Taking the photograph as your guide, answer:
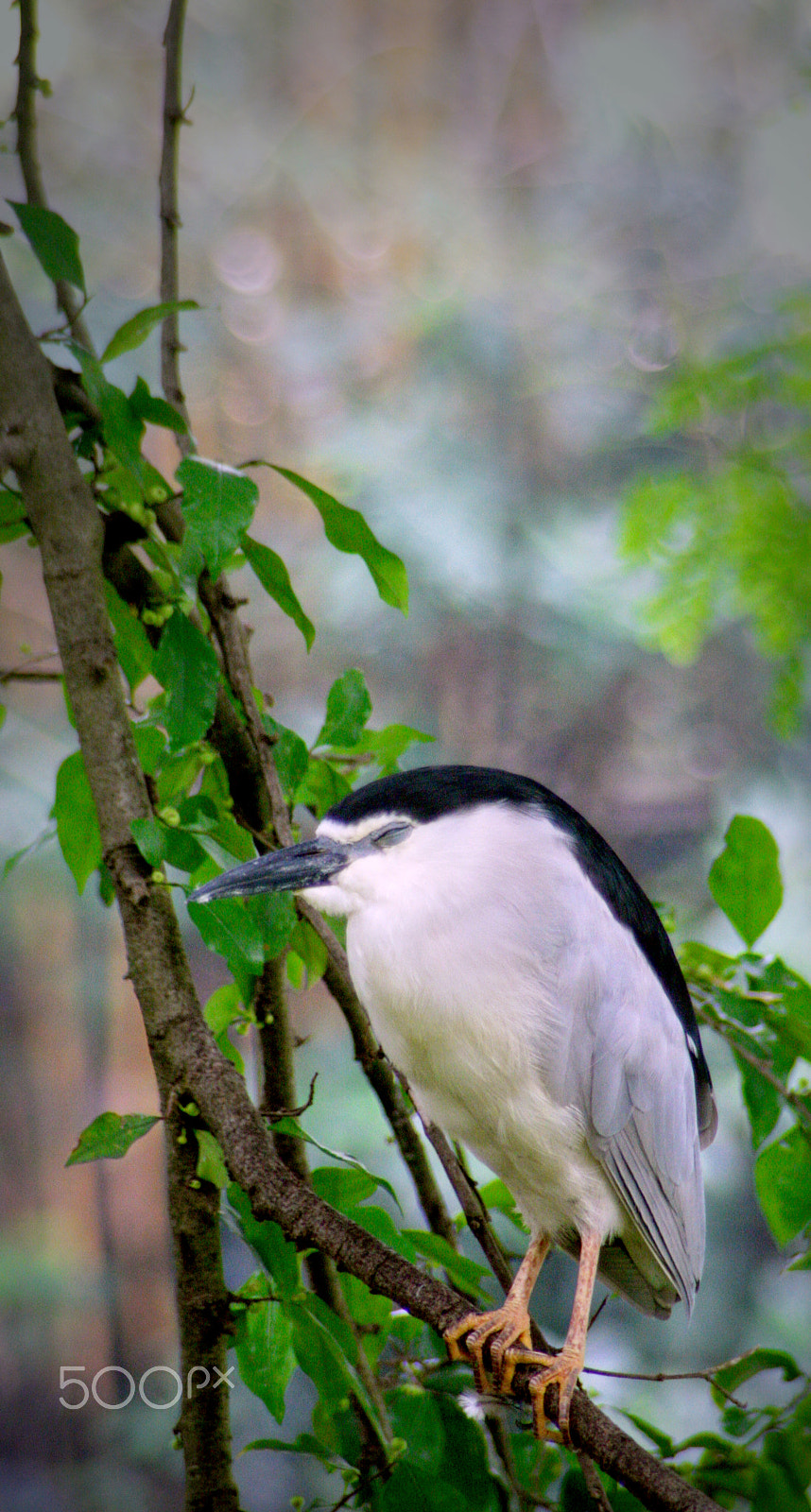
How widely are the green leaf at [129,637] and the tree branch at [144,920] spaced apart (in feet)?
0.22

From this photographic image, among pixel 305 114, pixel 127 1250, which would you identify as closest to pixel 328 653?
pixel 305 114

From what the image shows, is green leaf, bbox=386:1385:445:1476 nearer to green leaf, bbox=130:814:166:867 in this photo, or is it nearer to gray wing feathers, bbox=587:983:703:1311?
gray wing feathers, bbox=587:983:703:1311

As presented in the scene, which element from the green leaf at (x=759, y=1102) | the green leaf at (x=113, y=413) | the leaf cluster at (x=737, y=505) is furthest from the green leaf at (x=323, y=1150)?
the leaf cluster at (x=737, y=505)

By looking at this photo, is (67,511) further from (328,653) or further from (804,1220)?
(328,653)

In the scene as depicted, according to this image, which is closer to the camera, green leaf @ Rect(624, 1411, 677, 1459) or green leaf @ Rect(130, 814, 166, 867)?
green leaf @ Rect(130, 814, 166, 867)

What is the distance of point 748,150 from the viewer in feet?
5.16

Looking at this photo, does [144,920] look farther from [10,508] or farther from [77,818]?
[10,508]

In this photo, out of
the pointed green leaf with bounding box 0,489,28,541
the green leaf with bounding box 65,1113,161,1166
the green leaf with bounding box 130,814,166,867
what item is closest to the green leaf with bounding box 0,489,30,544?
the pointed green leaf with bounding box 0,489,28,541

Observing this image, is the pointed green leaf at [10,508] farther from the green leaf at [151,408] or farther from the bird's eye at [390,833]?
the bird's eye at [390,833]

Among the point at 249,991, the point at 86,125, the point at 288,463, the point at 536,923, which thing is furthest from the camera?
the point at 288,463

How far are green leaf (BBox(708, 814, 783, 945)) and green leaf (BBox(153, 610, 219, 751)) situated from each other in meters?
0.32

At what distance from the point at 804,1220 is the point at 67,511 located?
571 millimetres

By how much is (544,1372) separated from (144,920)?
0.28 meters

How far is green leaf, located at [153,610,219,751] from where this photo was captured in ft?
1.77
